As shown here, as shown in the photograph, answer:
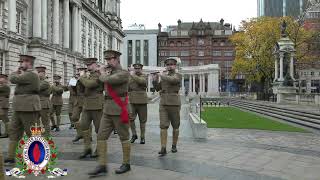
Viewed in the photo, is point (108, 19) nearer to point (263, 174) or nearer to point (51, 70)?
point (51, 70)

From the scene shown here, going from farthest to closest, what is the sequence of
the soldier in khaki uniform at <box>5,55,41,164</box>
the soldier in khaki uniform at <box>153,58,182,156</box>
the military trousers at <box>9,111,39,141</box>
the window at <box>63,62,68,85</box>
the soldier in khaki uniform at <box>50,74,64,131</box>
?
the window at <box>63,62,68,85</box>
the soldier in khaki uniform at <box>50,74,64,131</box>
the soldier in khaki uniform at <box>153,58,182,156</box>
the military trousers at <box>9,111,39,141</box>
the soldier in khaki uniform at <box>5,55,41,164</box>

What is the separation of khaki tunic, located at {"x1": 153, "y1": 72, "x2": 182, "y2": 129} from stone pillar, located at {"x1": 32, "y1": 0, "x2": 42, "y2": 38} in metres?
33.9

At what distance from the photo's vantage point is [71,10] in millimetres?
56625

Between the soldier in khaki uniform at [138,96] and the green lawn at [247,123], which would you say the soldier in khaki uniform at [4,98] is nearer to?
the soldier in khaki uniform at [138,96]

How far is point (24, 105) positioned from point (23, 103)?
46mm

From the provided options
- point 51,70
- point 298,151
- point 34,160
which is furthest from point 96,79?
point 51,70

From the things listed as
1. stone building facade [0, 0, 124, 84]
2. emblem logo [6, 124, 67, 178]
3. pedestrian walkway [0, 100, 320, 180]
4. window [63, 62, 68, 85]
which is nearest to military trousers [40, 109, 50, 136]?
pedestrian walkway [0, 100, 320, 180]

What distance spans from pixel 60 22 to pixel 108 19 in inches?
1396

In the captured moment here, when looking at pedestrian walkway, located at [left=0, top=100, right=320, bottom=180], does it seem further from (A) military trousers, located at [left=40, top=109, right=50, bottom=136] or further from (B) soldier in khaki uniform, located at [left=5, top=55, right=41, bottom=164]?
(B) soldier in khaki uniform, located at [left=5, top=55, right=41, bottom=164]

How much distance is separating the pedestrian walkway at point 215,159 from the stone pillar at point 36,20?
3011 centimetres

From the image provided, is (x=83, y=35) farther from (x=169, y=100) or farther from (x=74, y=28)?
(x=169, y=100)

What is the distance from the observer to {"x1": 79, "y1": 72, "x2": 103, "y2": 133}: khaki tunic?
9155 millimetres

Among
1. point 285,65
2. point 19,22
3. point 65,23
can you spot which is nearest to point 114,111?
point 19,22

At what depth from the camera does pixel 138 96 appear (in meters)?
11.8
